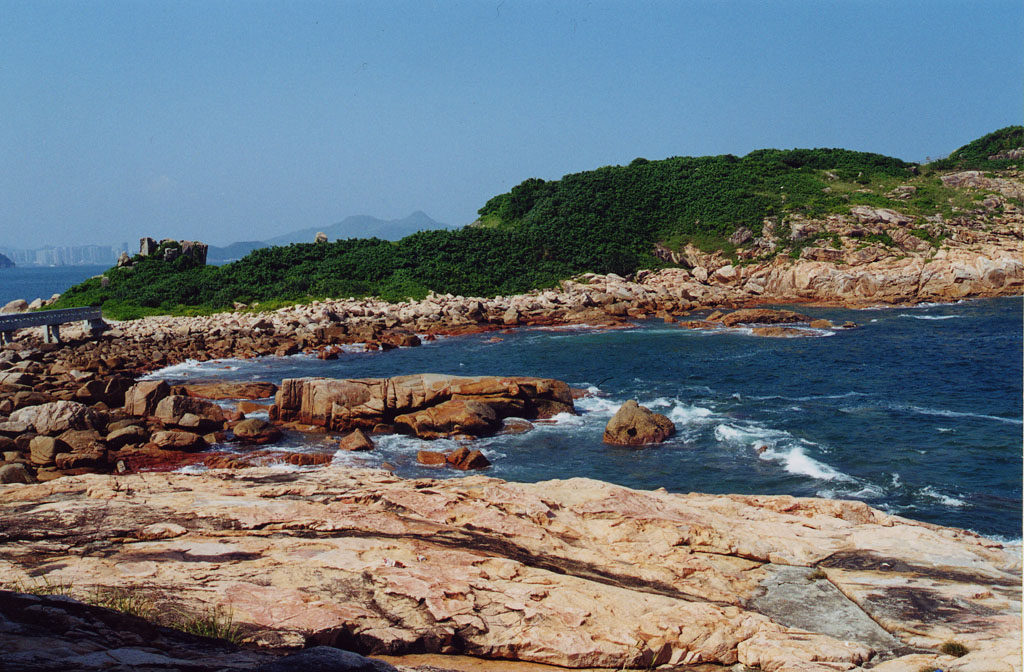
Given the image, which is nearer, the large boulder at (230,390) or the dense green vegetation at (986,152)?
the large boulder at (230,390)

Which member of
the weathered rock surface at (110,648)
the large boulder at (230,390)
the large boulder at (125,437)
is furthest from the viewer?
the large boulder at (230,390)

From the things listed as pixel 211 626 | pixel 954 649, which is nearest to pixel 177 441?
pixel 211 626

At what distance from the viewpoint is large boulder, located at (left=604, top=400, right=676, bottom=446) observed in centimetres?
2495

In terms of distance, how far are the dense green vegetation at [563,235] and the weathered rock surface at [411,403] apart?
35.2 metres

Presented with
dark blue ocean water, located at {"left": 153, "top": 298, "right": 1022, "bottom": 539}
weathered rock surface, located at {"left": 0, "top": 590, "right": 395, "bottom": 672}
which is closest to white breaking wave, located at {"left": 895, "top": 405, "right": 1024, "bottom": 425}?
dark blue ocean water, located at {"left": 153, "top": 298, "right": 1022, "bottom": 539}

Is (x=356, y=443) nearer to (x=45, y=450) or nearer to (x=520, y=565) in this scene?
(x=45, y=450)

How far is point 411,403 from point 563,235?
5169 cm

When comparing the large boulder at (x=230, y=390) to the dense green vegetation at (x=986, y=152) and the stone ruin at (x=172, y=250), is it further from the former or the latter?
the dense green vegetation at (x=986, y=152)

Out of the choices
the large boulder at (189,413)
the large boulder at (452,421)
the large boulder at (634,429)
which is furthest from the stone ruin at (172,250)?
the large boulder at (634,429)

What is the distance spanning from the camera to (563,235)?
76.1 meters

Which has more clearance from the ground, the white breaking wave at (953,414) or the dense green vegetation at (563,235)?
the dense green vegetation at (563,235)

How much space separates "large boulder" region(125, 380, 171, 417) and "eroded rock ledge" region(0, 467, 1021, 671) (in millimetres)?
15216

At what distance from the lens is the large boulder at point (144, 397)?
27.2m

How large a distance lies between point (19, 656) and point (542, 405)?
23.8 meters
